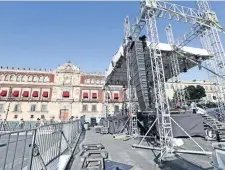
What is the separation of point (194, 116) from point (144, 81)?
453 cm

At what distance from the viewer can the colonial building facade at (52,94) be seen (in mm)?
32531

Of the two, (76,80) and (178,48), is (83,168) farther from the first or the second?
(76,80)

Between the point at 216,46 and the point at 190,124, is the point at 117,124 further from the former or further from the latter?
the point at 216,46

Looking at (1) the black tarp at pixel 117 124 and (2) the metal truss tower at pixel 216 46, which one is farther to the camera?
(1) the black tarp at pixel 117 124

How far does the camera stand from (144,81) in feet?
31.4

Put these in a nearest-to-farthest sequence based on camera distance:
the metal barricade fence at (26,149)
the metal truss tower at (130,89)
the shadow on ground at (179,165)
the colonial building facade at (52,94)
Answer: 1. the metal barricade fence at (26,149)
2. the shadow on ground at (179,165)
3. the metal truss tower at (130,89)
4. the colonial building facade at (52,94)

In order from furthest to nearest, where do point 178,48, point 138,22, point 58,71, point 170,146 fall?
point 58,71, point 178,48, point 138,22, point 170,146

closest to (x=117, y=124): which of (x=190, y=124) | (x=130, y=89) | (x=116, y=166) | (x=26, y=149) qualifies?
(x=130, y=89)

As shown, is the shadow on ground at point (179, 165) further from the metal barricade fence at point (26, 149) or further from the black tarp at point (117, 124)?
the black tarp at point (117, 124)

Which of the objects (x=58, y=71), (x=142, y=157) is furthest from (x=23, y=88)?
(x=142, y=157)

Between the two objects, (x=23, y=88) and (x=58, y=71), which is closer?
(x=23, y=88)

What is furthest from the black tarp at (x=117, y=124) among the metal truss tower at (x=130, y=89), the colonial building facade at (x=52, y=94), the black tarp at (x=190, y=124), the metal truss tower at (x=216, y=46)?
the colonial building facade at (x=52, y=94)

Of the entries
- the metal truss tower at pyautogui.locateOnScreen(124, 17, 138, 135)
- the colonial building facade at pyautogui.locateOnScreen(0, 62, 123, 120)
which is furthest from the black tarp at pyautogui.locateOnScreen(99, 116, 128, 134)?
the colonial building facade at pyautogui.locateOnScreen(0, 62, 123, 120)

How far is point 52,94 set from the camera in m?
34.7
